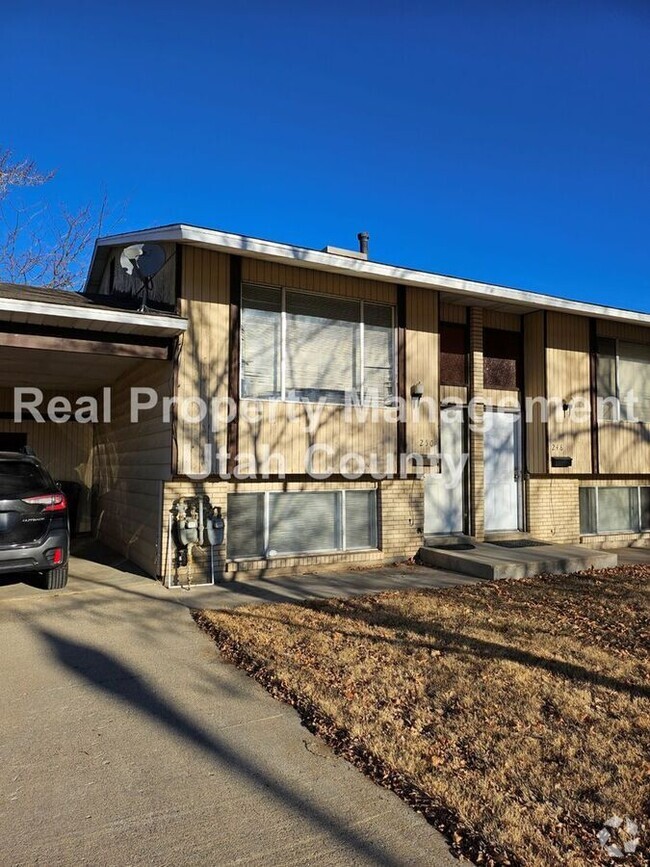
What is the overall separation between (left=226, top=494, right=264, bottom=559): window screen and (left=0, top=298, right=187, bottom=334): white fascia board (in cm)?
244

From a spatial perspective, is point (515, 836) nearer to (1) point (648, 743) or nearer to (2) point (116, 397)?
(1) point (648, 743)

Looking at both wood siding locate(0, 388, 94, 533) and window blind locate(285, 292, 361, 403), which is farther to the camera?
wood siding locate(0, 388, 94, 533)

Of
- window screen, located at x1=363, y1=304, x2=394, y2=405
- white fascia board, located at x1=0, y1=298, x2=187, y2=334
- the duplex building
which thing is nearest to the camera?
white fascia board, located at x1=0, y1=298, x2=187, y2=334

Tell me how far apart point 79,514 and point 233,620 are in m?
8.36

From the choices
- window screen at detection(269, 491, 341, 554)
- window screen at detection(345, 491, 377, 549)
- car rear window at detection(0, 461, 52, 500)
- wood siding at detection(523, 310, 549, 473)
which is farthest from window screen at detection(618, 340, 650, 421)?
car rear window at detection(0, 461, 52, 500)

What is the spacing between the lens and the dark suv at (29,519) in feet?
20.4

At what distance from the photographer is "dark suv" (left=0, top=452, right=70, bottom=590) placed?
6.22 meters

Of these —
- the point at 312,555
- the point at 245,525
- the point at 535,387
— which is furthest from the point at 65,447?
the point at 535,387

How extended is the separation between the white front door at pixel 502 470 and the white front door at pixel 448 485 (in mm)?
555

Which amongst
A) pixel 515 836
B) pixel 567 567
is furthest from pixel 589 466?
pixel 515 836

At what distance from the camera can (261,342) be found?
8.45 m

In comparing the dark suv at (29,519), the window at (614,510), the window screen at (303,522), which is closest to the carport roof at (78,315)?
the dark suv at (29,519)

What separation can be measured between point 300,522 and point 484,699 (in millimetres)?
5059

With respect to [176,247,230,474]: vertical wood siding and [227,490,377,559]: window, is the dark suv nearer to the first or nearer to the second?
[176,247,230,474]: vertical wood siding
